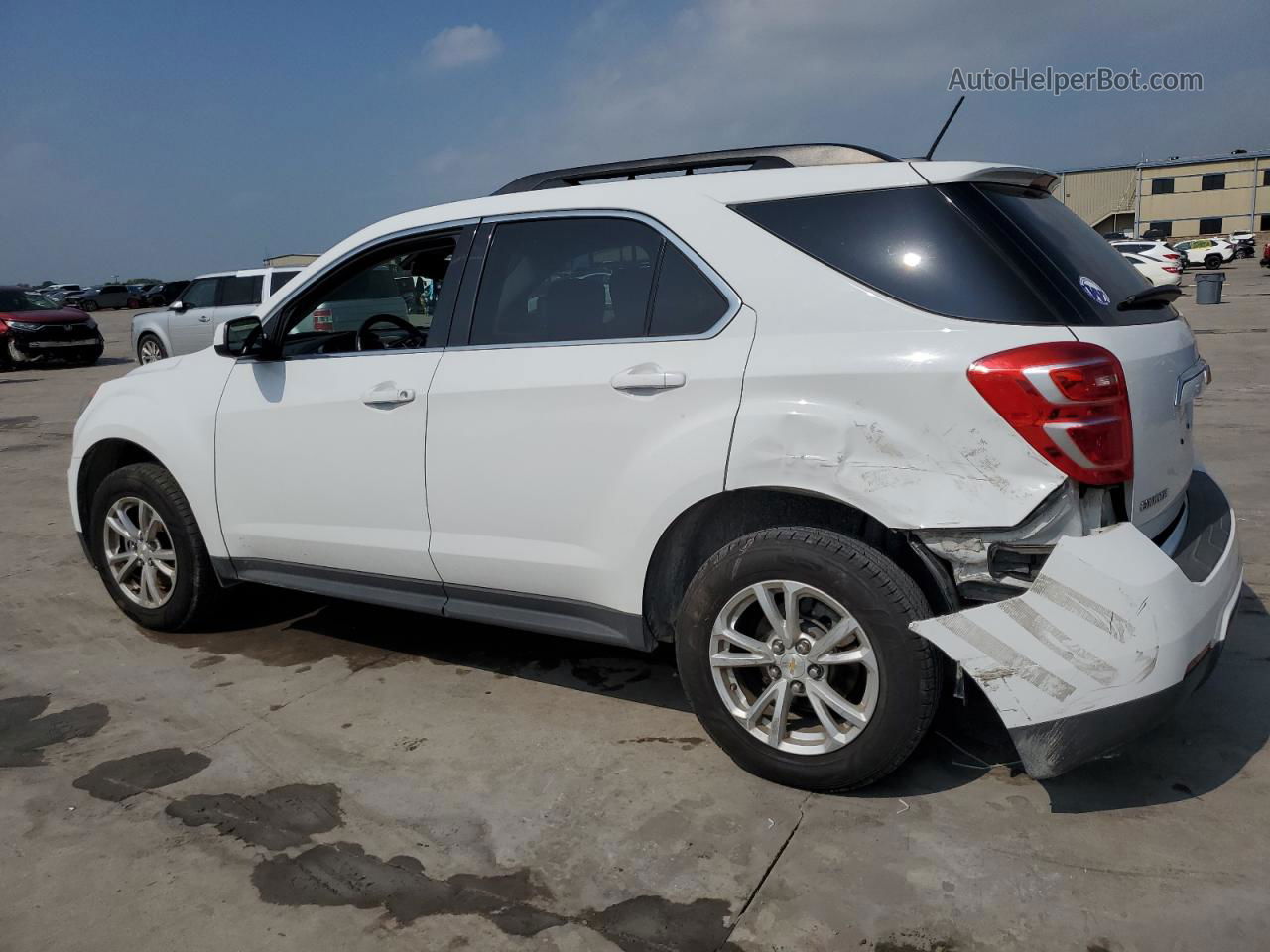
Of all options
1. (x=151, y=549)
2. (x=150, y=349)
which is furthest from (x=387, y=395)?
(x=150, y=349)

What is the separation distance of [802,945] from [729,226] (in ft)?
6.76

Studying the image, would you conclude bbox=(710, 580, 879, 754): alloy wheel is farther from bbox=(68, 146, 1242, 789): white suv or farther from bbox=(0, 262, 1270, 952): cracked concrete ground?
bbox=(0, 262, 1270, 952): cracked concrete ground

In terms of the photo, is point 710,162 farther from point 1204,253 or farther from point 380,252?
point 1204,253

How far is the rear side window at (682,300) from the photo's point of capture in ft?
10.4

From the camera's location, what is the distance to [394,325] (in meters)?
4.53

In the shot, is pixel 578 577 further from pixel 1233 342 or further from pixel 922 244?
pixel 1233 342

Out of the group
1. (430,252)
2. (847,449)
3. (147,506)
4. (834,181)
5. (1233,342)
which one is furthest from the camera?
(1233,342)

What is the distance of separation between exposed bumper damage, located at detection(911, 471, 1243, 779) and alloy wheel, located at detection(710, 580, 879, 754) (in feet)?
0.92

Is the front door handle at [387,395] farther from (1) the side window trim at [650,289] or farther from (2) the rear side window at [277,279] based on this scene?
(2) the rear side window at [277,279]

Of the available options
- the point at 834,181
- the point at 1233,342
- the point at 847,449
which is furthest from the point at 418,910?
the point at 1233,342

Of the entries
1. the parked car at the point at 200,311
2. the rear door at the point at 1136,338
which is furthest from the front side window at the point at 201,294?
the rear door at the point at 1136,338

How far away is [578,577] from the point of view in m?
3.41

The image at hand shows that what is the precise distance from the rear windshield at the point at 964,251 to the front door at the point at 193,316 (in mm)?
15740

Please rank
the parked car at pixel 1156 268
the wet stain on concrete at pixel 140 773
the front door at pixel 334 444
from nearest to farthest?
the wet stain on concrete at pixel 140 773
the front door at pixel 334 444
the parked car at pixel 1156 268
